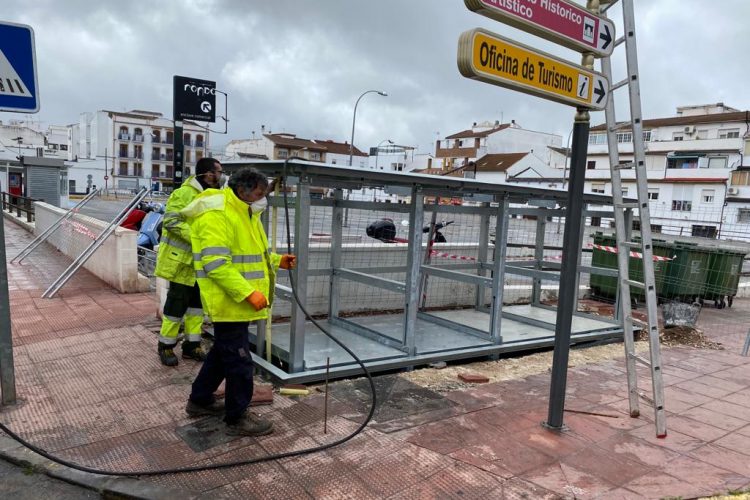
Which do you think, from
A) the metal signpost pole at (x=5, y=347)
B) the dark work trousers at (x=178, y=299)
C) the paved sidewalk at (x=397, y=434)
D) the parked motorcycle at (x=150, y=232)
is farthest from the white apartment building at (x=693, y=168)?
the metal signpost pole at (x=5, y=347)

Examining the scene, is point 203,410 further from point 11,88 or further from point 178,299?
point 11,88

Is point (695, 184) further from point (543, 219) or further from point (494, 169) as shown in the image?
point (543, 219)

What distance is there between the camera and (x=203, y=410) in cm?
378

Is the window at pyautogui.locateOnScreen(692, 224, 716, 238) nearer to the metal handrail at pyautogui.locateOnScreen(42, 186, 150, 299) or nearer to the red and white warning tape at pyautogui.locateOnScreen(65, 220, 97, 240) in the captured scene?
the metal handrail at pyautogui.locateOnScreen(42, 186, 150, 299)

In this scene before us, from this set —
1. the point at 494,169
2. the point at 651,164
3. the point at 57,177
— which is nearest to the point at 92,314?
the point at 57,177

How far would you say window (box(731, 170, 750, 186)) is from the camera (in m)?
41.0

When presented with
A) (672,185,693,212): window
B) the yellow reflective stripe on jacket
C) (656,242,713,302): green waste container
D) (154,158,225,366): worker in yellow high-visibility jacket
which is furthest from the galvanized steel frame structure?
(672,185,693,212): window

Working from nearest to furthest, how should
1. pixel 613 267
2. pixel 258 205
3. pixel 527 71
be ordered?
1. pixel 527 71
2. pixel 258 205
3. pixel 613 267

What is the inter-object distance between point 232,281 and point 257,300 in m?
0.20

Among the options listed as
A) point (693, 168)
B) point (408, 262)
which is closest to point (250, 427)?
point (408, 262)

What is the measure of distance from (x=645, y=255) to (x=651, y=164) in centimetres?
5268

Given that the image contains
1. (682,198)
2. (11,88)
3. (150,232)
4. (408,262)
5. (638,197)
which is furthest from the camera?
(682,198)

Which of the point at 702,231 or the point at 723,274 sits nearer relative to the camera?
the point at 723,274

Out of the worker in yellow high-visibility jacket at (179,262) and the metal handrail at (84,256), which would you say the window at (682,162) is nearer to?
the metal handrail at (84,256)
